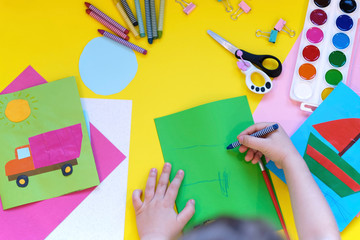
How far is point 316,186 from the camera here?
0.79m

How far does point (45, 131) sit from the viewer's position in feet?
2.82

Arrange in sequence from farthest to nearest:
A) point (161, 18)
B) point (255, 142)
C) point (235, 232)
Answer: point (161, 18), point (255, 142), point (235, 232)

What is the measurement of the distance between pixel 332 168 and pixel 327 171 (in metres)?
0.01

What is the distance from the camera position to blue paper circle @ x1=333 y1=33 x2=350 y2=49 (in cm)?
87

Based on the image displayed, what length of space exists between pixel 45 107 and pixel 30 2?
0.26 meters

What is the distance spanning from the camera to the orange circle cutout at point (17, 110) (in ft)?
2.83

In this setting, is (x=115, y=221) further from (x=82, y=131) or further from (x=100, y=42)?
(x=100, y=42)

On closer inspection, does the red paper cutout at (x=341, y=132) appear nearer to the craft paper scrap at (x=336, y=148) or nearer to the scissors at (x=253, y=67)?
the craft paper scrap at (x=336, y=148)

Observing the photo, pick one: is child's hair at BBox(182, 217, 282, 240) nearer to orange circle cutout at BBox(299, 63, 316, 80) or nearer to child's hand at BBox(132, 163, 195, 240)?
child's hand at BBox(132, 163, 195, 240)

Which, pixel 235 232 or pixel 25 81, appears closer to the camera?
pixel 235 232

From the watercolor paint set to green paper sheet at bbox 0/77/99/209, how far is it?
48cm

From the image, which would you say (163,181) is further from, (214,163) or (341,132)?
(341,132)

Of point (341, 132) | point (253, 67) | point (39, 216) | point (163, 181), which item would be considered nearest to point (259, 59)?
point (253, 67)

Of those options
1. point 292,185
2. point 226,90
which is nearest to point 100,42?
point 226,90
